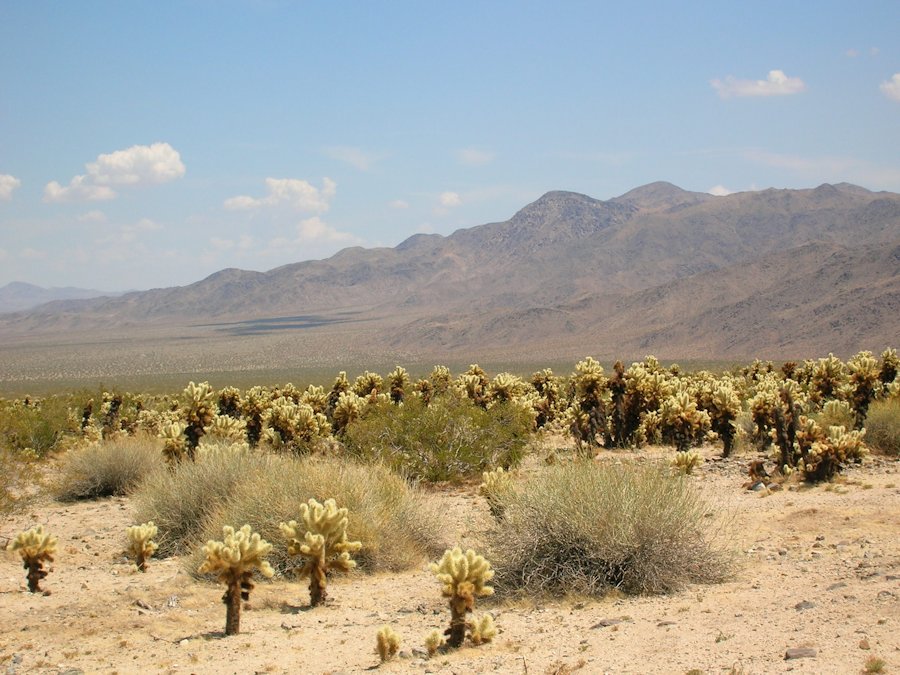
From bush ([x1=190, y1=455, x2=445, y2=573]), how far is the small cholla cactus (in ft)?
8.60

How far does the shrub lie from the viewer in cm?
924

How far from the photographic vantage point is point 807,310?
7919 centimetres

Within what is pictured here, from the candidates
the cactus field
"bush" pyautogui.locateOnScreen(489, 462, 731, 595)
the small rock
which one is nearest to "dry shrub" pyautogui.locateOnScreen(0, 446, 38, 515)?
the cactus field

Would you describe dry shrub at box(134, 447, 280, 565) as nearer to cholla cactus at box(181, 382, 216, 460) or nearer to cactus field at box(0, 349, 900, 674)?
cactus field at box(0, 349, 900, 674)

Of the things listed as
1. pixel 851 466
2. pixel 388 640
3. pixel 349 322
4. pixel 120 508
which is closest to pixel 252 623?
pixel 388 640

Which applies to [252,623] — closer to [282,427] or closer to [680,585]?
[680,585]

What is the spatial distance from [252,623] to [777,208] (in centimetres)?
17309

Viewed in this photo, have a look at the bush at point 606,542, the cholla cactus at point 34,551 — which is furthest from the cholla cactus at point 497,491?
the cholla cactus at point 34,551

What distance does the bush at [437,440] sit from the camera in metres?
14.3

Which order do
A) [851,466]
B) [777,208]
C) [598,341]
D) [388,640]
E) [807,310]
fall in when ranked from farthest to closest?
[777,208] < [598,341] < [807,310] < [851,466] < [388,640]

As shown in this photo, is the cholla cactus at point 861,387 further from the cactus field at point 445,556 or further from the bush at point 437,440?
the bush at point 437,440

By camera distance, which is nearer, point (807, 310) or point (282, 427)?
point (282, 427)

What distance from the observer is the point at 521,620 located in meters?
7.25

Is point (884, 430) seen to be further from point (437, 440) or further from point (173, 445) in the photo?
point (173, 445)
